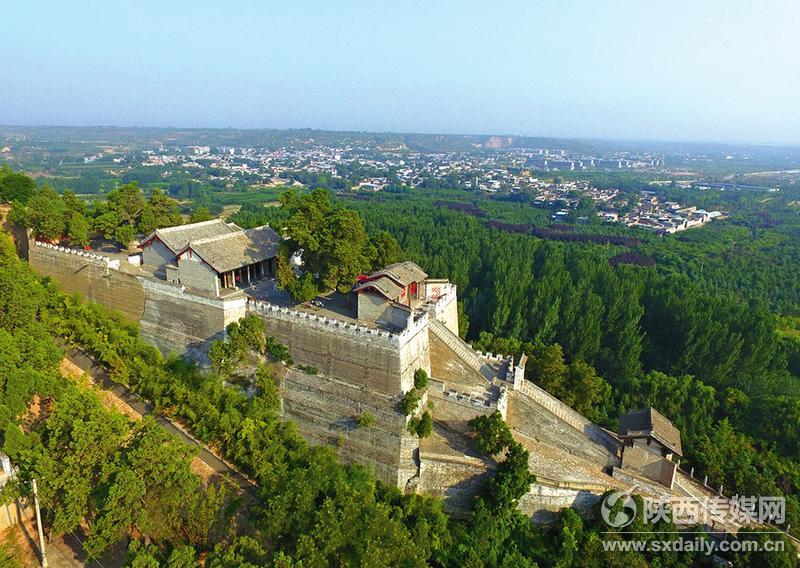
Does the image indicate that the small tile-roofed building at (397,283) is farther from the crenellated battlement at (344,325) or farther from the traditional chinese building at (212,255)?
the traditional chinese building at (212,255)

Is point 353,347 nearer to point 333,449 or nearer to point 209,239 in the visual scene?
point 333,449

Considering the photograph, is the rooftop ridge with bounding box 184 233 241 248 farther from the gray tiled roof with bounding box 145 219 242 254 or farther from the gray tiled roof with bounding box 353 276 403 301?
the gray tiled roof with bounding box 353 276 403 301

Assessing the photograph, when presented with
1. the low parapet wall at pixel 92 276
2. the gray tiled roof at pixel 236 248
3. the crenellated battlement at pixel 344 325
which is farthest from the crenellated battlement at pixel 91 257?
the crenellated battlement at pixel 344 325

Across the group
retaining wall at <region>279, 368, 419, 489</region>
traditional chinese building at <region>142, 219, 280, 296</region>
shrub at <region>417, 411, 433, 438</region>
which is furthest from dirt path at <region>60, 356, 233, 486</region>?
shrub at <region>417, 411, 433, 438</region>

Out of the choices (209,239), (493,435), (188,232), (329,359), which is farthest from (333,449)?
(188,232)

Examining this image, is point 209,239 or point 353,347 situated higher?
point 209,239
